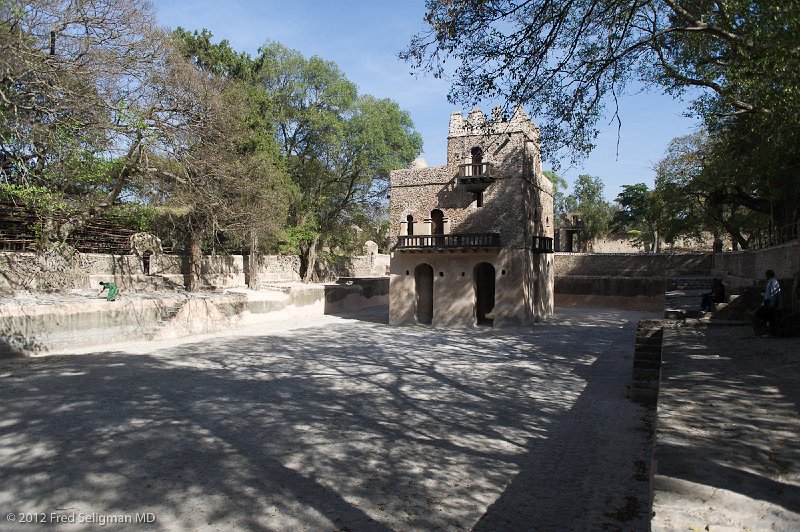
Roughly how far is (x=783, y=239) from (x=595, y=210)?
40.0 meters

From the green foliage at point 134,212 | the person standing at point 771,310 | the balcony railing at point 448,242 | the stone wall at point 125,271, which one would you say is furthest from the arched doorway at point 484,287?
the person standing at point 771,310

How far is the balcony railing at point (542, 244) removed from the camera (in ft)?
83.8

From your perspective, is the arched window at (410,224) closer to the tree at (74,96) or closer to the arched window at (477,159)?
the arched window at (477,159)

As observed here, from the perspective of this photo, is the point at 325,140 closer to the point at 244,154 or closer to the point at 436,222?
the point at 244,154

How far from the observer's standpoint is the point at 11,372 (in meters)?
14.1

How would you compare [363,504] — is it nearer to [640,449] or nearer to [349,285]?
[640,449]

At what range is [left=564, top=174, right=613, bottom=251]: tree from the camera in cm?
5784

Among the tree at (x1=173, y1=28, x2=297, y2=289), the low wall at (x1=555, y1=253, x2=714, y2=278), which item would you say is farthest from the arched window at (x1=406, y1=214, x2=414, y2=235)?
the low wall at (x1=555, y1=253, x2=714, y2=278)

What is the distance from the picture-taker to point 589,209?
59250 mm

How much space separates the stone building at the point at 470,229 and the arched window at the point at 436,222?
5cm

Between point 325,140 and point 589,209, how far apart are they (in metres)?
34.8

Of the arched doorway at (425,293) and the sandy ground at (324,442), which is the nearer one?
the sandy ground at (324,442)

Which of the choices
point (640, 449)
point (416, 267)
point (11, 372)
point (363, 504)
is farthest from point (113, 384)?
point (416, 267)

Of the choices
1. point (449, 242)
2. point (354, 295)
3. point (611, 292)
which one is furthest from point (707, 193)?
point (354, 295)
